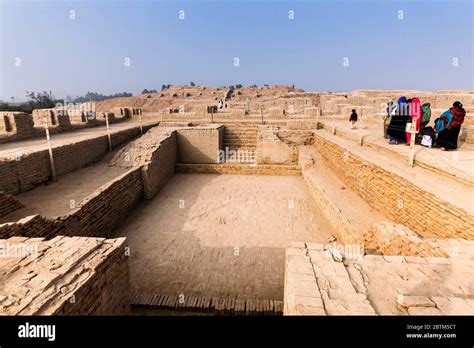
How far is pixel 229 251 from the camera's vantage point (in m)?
6.58

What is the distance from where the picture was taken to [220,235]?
7.29 metres

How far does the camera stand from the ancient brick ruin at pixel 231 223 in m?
3.09

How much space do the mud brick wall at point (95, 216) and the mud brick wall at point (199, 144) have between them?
423cm

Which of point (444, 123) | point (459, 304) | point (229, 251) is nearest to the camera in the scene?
point (459, 304)

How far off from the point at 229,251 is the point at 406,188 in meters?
4.17

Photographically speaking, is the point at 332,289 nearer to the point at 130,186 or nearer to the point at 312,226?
the point at 312,226

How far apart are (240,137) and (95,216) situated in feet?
32.5

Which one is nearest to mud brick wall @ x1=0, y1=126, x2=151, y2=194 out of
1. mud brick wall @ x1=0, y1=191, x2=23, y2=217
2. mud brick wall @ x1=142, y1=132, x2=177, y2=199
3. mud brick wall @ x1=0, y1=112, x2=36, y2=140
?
mud brick wall @ x1=0, y1=191, x2=23, y2=217

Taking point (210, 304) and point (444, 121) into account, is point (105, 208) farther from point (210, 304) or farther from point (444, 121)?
point (444, 121)

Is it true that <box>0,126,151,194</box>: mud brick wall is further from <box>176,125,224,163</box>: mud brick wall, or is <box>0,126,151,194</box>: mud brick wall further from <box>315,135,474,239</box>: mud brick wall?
Result: <box>315,135,474,239</box>: mud brick wall

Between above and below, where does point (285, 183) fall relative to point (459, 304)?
below

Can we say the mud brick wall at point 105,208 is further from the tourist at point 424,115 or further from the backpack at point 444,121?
the backpack at point 444,121

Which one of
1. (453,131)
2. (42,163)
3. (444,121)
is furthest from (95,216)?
(453,131)
